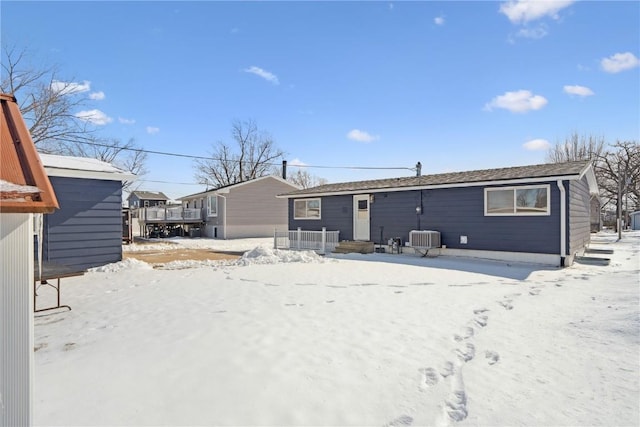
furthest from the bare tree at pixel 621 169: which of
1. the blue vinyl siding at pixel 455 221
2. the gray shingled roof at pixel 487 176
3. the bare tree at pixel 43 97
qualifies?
the bare tree at pixel 43 97

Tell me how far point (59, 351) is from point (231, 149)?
3785 centimetres

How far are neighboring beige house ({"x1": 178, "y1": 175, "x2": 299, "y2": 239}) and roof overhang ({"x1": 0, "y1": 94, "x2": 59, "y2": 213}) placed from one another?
2108 cm

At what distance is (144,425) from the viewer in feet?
7.86

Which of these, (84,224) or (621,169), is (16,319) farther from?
(621,169)

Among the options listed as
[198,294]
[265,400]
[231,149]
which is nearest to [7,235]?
[265,400]

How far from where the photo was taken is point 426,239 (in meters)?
12.6

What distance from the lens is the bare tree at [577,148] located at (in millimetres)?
35156

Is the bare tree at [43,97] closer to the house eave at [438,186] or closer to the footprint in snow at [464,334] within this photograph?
the house eave at [438,186]

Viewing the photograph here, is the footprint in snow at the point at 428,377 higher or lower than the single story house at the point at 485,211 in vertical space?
lower

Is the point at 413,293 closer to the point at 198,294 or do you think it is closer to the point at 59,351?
the point at 198,294

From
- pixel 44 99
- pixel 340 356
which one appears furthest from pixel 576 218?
pixel 44 99

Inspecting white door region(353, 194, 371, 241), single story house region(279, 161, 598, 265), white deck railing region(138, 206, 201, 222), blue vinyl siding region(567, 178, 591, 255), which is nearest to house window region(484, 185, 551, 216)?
single story house region(279, 161, 598, 265)

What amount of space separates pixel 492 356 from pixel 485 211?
8.92m

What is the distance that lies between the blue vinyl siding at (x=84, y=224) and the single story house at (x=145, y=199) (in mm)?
33927
